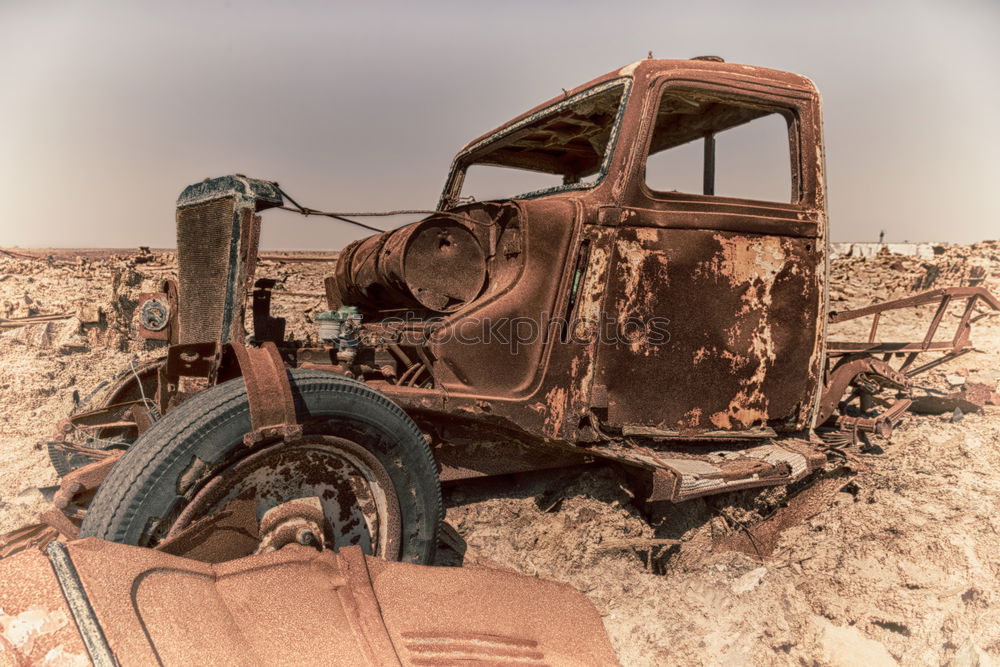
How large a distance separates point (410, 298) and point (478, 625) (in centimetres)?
164

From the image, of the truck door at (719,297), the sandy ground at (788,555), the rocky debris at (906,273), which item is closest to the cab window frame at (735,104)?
the truck door at (719,297)

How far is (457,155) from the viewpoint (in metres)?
3.86

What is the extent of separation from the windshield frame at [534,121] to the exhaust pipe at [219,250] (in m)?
1.30

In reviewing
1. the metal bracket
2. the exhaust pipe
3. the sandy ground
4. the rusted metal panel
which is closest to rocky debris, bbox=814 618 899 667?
the sandy ground

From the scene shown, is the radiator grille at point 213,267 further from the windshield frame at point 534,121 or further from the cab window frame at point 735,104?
the cab window frame at point 735,104

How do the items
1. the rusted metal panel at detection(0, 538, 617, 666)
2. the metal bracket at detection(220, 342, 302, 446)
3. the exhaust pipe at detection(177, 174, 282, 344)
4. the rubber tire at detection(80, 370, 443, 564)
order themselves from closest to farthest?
the rusted metal panel at detection(0, 538, 617, 666)
the rubber tire at detection(80, 370, 443, 564)
the metal bracket at detection(220, 342, 302, 446)
the exhaust pipe at detection(177, 174, 282, 344)

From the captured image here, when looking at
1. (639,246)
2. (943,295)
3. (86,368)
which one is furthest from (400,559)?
(86,368)

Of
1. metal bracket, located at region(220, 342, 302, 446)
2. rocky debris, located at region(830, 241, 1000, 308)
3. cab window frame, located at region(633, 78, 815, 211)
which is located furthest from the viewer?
rocky debris, located at region(830, 241, 1000, 308)

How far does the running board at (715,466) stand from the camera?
7.46ft

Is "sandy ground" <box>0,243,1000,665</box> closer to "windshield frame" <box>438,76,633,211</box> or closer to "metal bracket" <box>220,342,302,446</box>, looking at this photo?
"metal bracket" <box>220,342,302,446</box>

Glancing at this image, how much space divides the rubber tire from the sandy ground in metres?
0.51

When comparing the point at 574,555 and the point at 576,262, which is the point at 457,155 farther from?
the point at 574,555

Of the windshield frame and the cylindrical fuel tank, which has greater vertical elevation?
the windshield frame

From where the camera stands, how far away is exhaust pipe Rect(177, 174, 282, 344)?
2.26 meters
